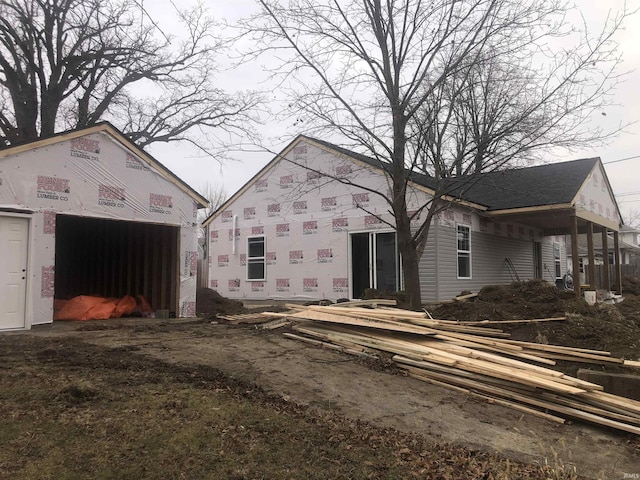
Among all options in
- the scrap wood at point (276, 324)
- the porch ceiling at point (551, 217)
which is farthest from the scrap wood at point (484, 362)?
the porch ceiling at point (551, 217)

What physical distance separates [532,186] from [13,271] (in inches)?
612

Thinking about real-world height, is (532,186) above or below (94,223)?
above

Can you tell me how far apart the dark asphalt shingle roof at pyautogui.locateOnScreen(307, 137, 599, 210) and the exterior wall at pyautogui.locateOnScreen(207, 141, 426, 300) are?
54.1 inches

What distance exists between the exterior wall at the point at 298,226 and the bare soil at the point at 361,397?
6.60 m

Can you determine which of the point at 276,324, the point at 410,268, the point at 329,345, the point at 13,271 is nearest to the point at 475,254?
the point at 410,268

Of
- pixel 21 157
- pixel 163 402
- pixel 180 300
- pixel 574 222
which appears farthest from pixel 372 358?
pixel 574 222

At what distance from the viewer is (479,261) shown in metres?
15.5

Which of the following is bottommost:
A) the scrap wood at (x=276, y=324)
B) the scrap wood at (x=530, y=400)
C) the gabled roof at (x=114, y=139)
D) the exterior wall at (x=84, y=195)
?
the scrap wood at (x=530, y=400)

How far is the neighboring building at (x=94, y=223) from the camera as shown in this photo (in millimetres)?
9047

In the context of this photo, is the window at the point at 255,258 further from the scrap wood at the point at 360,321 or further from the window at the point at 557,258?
the window at the point at 557,258

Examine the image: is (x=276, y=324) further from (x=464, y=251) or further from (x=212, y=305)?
(x=464, y=251)

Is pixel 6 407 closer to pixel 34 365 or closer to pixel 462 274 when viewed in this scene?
pixel 34 365

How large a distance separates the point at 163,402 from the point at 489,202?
1419 cm

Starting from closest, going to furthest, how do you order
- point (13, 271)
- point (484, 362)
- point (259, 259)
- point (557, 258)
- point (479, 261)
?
point (484, 362)
point (13, 271)
point (479, 261)
point (259, 259)
point (557, 258)
